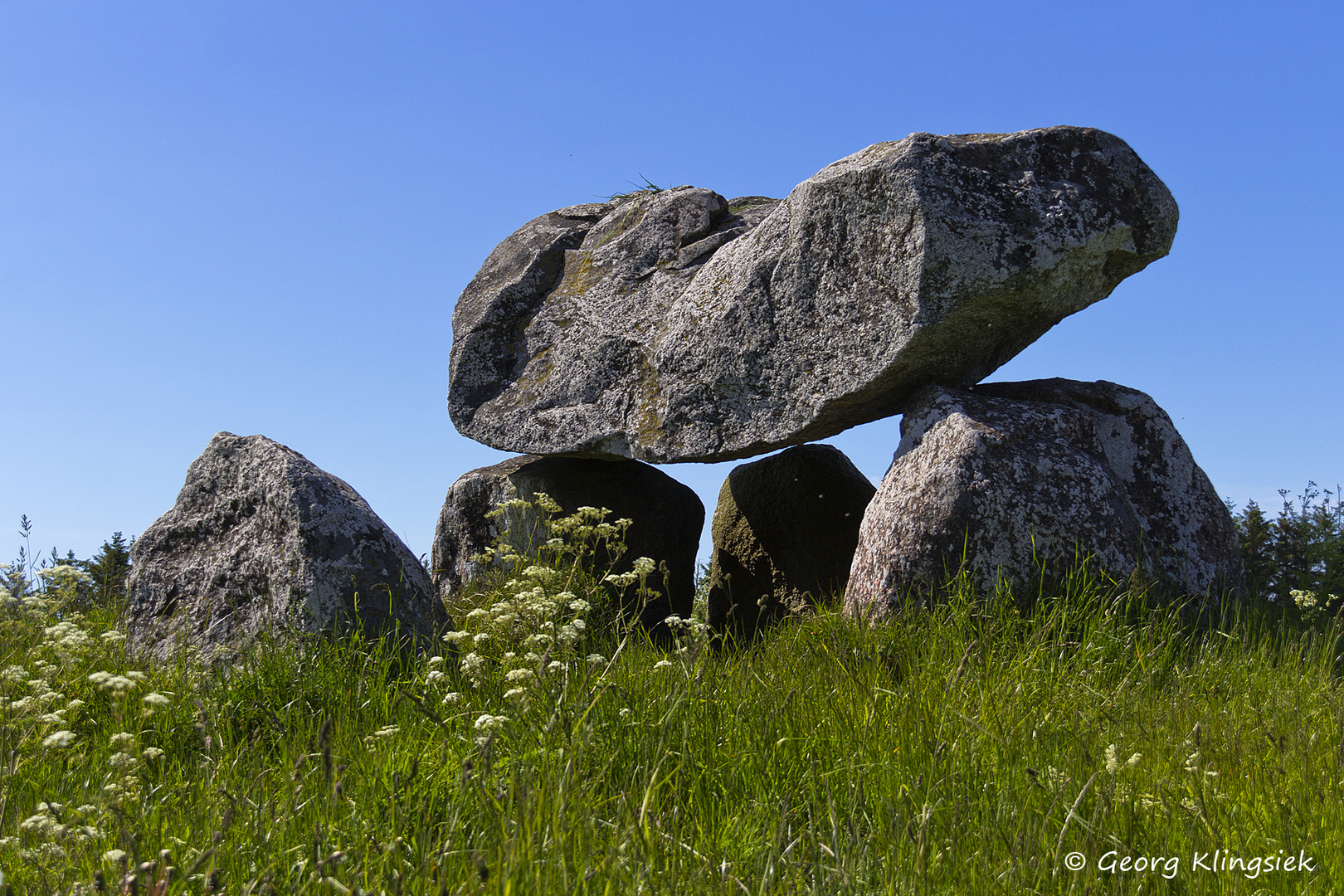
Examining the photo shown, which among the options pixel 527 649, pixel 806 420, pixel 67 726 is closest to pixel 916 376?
pixel 806 420

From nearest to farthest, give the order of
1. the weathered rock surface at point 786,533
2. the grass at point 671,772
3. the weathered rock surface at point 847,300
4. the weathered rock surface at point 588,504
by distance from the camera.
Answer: the grass at point 671,772, the weathered rock surface at point 847,300, the weathered rock surface at point 786,533, the weathered rock surface at point 588,504

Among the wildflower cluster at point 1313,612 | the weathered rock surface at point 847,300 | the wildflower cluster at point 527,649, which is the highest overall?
the weathered rock surface at point 847,300

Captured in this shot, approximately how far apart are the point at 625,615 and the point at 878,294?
3085 mm

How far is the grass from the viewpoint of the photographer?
2607 mm

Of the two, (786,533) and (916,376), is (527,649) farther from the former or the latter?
(786,533)

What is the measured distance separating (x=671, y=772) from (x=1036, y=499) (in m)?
3.67

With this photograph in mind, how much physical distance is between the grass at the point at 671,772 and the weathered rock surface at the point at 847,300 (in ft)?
7.44

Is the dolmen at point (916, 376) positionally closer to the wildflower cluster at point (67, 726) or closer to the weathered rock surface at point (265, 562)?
the weathered rock surface at point (265, 562)

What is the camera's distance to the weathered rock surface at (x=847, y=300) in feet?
21.9

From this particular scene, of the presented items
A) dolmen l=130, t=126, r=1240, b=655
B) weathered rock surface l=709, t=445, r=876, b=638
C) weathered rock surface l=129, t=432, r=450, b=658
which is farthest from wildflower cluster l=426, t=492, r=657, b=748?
weathered rock surface l=709, t=445, r=876, b=638

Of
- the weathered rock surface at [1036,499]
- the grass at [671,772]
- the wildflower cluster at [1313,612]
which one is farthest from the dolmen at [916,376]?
the grass at [671,772]

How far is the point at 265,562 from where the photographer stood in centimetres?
610

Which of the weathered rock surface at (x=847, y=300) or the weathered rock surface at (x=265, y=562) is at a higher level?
the weathered rock surface at (x=847, y=300)

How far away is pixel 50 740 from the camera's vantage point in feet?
8.97
